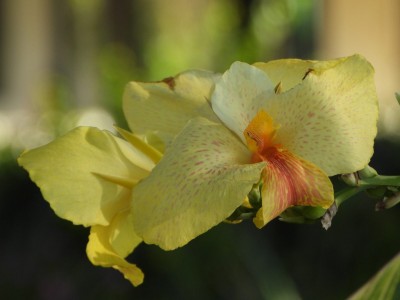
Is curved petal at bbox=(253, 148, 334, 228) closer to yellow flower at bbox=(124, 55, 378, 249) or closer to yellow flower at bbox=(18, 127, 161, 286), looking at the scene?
yellow flower at bbox=(124, 55, 378, 249)

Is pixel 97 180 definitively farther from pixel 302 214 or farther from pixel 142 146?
pixel 302 214

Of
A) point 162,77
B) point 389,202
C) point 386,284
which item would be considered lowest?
point 162,77

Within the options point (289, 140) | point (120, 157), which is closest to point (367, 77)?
point (289, 140)

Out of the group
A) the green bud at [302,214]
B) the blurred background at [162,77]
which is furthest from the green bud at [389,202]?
the blurred background at [162,77]

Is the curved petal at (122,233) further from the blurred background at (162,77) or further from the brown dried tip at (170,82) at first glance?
the blurred background at (162,77)

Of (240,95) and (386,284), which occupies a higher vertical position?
(240,95)

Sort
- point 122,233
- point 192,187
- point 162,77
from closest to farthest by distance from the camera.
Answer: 1. point 192,187
2. point 122,233
3. point 162,77

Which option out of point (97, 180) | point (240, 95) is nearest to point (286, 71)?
point (240, 95)
